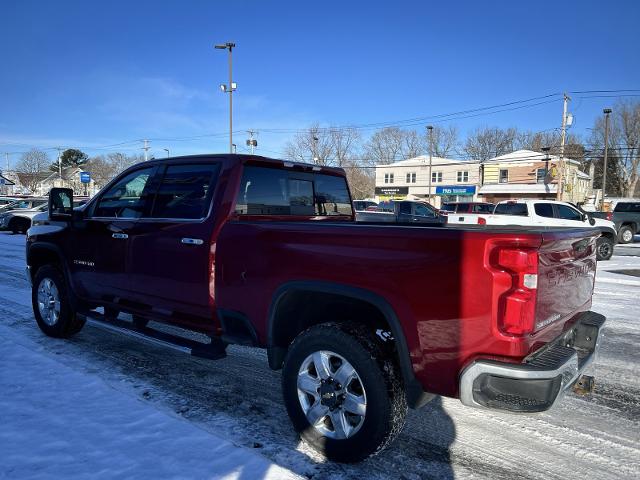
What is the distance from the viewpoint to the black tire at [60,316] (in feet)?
17.1

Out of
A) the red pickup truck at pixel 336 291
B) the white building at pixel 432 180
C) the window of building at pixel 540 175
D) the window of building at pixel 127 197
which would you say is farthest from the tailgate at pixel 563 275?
the white building at pixel 432 180

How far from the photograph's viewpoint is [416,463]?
9.61 feet

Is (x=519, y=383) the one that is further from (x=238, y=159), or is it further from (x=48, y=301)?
(x=48, y=301)

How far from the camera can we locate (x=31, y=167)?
90.4 metres

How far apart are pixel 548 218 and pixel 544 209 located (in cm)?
47

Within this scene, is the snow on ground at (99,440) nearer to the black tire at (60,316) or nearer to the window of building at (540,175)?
the black tire at (60,316)

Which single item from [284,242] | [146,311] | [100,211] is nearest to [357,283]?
[284,242]

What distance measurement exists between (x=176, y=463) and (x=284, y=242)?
1.51 meters

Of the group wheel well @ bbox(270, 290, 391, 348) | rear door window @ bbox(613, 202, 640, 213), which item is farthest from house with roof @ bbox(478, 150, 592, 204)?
wheel well @ bbox(270, 290, 391, 348)

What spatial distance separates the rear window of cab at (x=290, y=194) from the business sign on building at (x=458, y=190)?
53.5 metres

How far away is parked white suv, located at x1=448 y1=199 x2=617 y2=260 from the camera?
1393 cm

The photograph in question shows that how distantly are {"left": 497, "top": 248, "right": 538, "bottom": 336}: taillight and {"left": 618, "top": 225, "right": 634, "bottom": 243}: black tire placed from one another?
71.3 ft

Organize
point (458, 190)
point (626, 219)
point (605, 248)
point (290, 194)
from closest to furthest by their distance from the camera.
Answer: point (290, 194)
point (605, 248)
point (626, 219)
point (458, 190)

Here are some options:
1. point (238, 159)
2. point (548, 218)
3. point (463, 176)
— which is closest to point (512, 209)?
point (548, 218)
